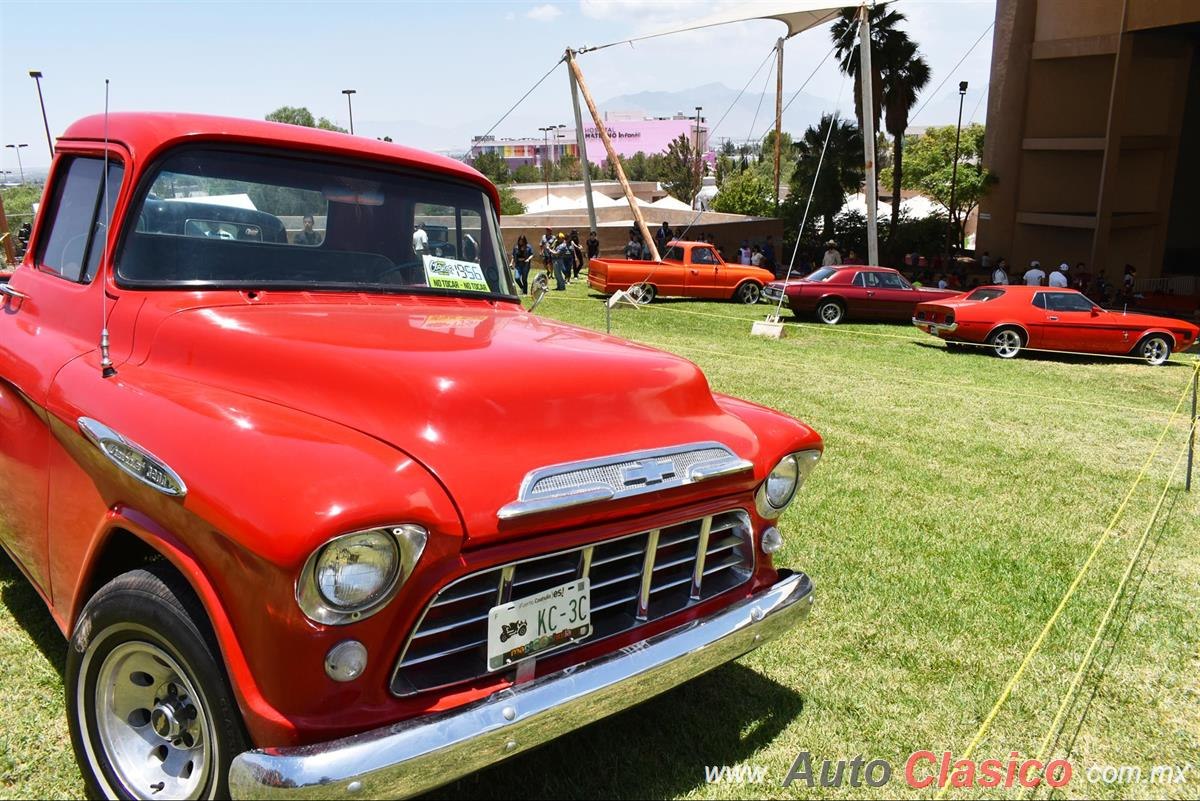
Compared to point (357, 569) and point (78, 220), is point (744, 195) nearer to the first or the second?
point (78, 220)

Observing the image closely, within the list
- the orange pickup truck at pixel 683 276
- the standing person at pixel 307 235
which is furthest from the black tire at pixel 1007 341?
the standing person at pixel 307 235

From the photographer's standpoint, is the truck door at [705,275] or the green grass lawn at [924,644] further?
the truck door at [705,275]

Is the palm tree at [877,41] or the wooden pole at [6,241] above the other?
the palm tree at [877,41]

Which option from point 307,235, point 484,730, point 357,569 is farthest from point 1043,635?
point 307,235

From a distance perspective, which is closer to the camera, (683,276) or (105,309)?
(105,309)

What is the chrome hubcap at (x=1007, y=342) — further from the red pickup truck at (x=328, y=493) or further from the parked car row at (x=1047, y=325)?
the red pickup truck at (x=328, y=493)

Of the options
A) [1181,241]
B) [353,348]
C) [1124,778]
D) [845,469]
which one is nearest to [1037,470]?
[845,469]

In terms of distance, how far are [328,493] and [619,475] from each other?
822 mm

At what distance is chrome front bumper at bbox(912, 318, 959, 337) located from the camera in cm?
1393

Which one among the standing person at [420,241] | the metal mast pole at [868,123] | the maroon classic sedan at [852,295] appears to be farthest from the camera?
the maroon classic sedan at [852,295]

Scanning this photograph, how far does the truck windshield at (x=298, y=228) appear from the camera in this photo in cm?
310

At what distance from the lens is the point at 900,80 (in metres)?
29.0

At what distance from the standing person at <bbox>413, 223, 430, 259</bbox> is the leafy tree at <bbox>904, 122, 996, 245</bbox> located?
28896 millimetres

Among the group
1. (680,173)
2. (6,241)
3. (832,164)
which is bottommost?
(6,241)
